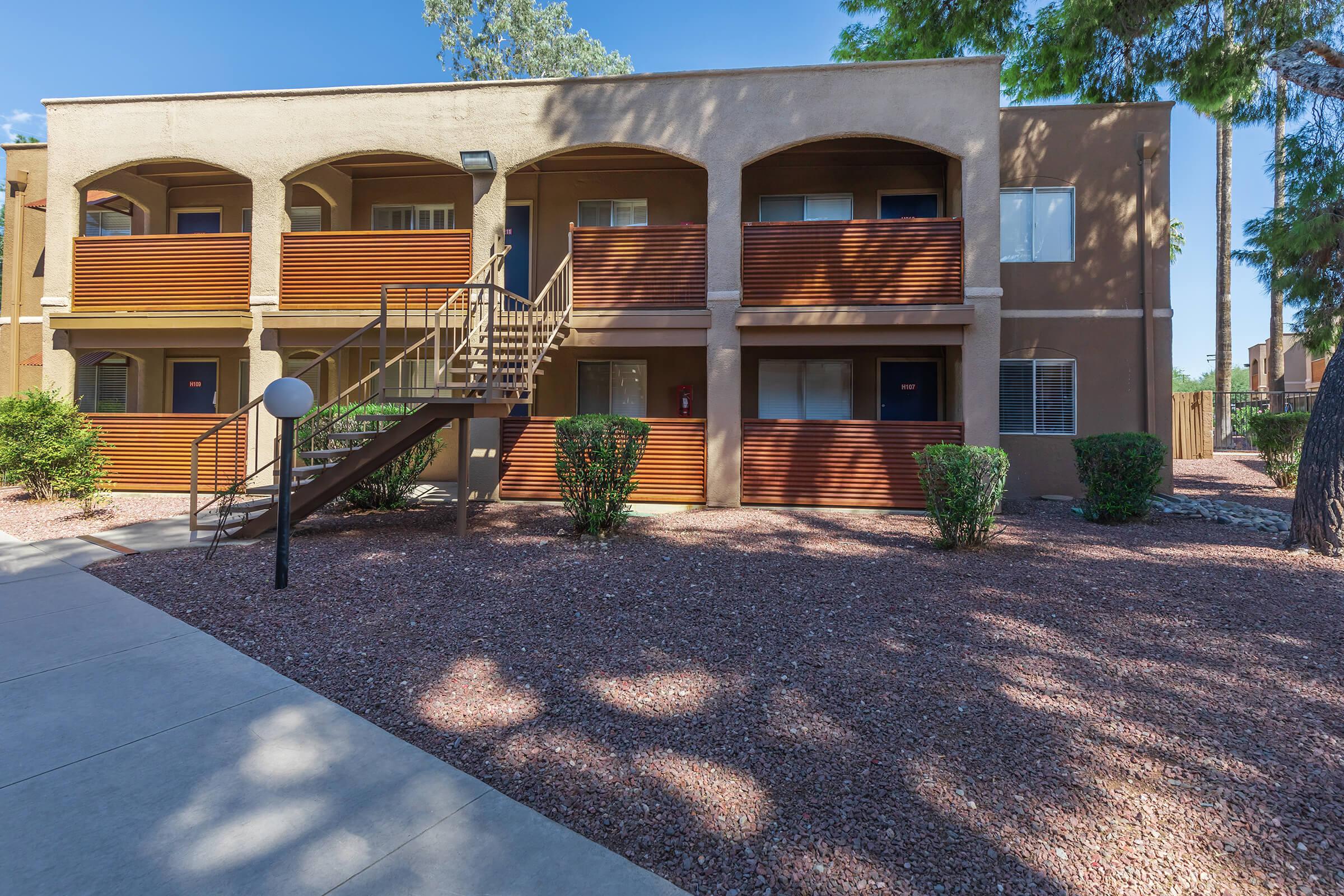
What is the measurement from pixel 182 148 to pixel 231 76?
16.7 meters

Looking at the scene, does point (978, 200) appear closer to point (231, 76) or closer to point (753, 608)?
point (753, 608)

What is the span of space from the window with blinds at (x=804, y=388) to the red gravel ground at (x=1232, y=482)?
6.24 m

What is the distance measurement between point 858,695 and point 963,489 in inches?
150

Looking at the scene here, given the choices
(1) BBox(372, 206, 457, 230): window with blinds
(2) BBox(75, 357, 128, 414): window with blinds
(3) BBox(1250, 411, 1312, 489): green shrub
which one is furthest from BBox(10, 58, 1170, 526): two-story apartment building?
(3) BBox(1250, 411, 1312, 489): green shrub

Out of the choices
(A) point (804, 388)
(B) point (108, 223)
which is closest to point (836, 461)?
(A) point (804, 388)

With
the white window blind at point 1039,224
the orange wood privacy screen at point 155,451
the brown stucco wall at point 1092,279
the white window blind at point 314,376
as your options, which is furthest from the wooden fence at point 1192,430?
the orange wood privacy screen at point 155,451

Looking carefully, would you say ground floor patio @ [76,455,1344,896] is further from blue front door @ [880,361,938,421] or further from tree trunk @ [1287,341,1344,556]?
blue front door @ [880,361,938,421]

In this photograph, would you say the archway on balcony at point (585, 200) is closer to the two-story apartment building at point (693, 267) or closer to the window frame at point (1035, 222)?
the two-story apartment building at point (693, 267)

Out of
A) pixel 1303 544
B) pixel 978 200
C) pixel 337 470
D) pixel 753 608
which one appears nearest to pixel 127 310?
pixel 337 470

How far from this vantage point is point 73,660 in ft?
12.6

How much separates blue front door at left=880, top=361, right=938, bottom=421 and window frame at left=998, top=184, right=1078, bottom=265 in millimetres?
2280

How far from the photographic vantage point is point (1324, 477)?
678 cm

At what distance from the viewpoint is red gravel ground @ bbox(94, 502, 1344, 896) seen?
2359 mm

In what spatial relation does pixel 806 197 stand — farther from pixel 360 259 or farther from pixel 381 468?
pixel 381 468
